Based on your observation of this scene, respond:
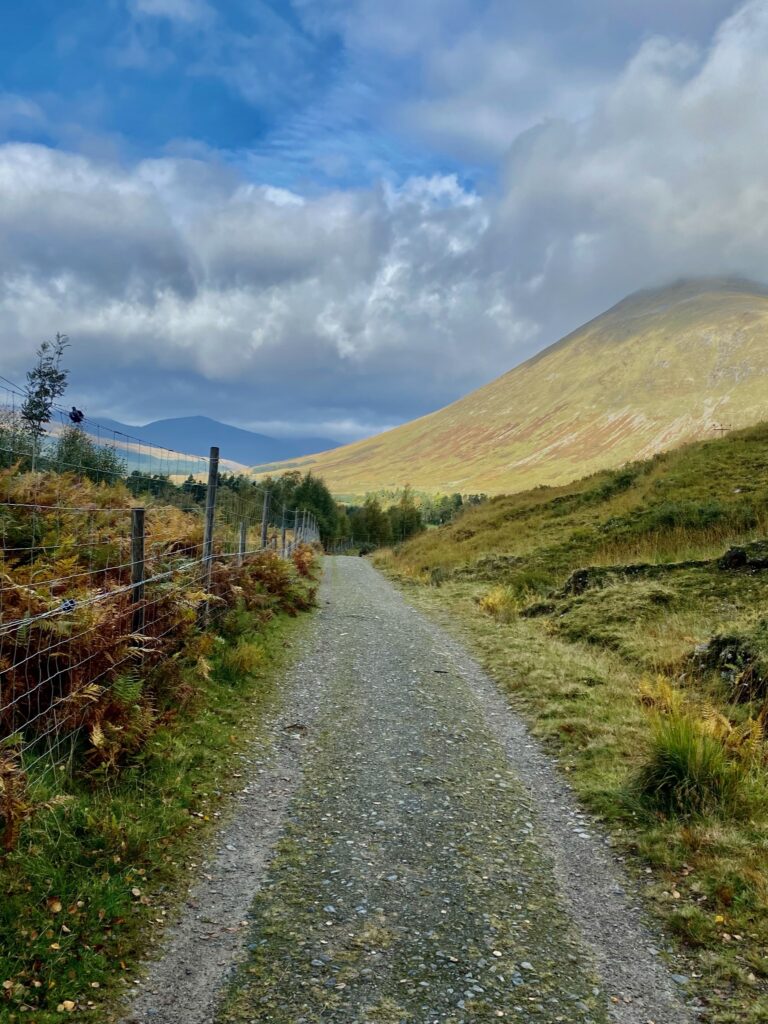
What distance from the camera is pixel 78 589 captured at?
21.9 feet

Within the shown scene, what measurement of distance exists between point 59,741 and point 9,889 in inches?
69.5

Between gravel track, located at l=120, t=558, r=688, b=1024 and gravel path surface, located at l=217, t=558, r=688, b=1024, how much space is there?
0.01 metres

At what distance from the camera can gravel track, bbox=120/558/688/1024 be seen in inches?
138

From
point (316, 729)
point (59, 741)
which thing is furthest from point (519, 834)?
point (59, 741)

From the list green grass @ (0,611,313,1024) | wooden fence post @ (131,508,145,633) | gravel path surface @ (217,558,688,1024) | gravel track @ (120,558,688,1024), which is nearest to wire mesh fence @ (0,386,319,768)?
wooden fence post @ (131,508,145,633)

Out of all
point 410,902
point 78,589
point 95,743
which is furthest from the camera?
point 78,589

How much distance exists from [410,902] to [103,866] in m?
2.15

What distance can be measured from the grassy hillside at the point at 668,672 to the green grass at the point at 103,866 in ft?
11.1

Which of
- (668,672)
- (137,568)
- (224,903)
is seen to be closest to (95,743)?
(224,903)

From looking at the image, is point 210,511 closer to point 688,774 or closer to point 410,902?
point 410,902

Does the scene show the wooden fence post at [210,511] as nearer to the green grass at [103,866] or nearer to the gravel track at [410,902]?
the gravel track at [410,902]

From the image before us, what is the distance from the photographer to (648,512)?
20781mm

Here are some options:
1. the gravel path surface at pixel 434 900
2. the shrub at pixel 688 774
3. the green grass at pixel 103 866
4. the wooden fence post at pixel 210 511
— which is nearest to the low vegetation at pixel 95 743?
the green grass at pixel 103 866

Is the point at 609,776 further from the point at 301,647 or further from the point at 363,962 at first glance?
the point at 301,647
